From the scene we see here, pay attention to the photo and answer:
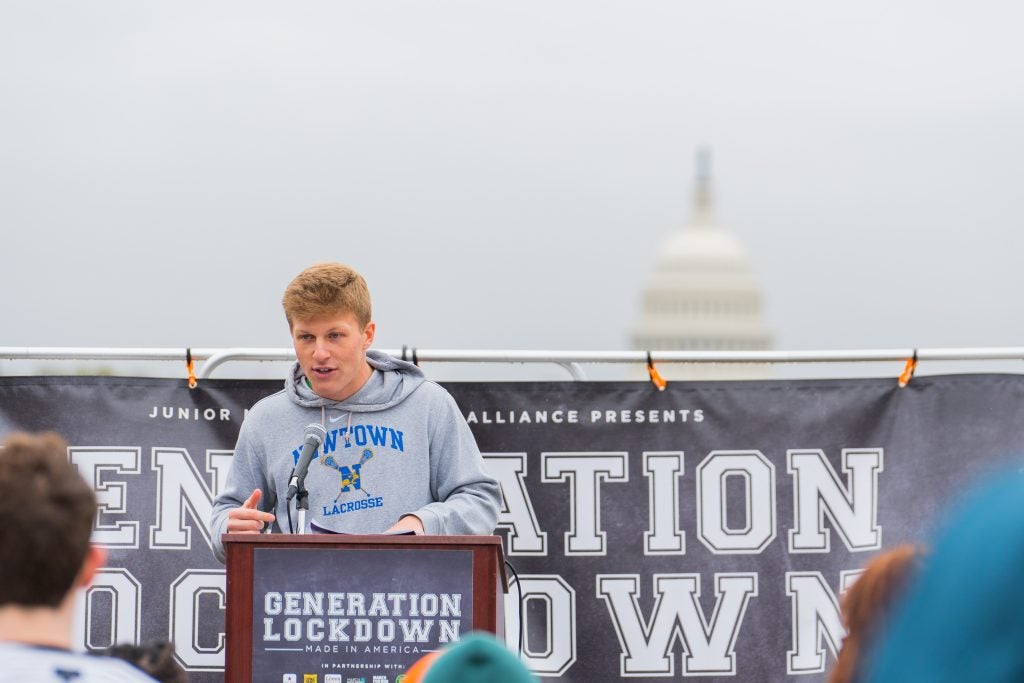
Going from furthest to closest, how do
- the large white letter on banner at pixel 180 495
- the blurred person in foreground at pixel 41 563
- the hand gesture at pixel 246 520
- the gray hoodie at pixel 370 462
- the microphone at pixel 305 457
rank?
the large white letter on banner at pixel 180 495 → the gray hoodie at pixel 370 462 → the microphone at pixel 305 457 → the hand gesture at pixel 246 520 → the blurred person in foreground at pixel 41 563

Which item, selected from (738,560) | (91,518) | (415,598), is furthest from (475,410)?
(91,518)

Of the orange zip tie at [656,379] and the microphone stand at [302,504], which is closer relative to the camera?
the microphone stand at [302,504]

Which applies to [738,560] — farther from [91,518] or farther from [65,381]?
[91,518]

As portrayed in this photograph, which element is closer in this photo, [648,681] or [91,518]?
[91,518]

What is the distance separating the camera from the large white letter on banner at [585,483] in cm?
645

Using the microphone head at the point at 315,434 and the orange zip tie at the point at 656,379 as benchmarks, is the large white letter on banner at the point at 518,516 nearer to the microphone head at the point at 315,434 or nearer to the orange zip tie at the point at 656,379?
the orange zip tie at the point at 656,379

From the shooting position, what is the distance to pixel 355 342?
493 centimetres

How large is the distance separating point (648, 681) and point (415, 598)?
2.31 m

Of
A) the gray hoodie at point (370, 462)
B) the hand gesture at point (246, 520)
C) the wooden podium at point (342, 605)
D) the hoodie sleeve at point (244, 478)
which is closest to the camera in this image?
the wooden podium at point (342, 605)

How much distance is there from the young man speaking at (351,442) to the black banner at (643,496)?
1467 mm

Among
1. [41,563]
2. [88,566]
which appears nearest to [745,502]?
[88,566]

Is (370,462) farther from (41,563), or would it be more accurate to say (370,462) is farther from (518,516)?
(41,563)

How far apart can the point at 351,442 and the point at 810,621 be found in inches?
92.3

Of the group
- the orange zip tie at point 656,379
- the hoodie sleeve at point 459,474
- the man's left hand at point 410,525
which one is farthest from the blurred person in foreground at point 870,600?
the orange zip tie at point 656,379
